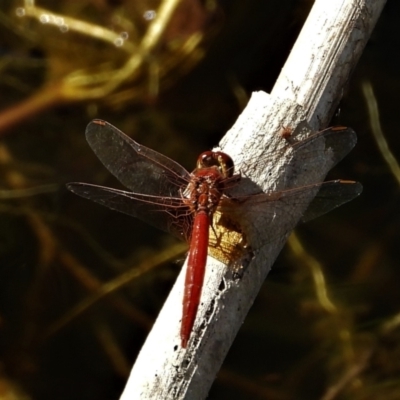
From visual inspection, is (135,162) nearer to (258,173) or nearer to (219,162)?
(219,162)

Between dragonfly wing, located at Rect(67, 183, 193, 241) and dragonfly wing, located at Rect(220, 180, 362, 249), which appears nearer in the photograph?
dragonfly wing, located at Rect(220, 180, 362, 249)

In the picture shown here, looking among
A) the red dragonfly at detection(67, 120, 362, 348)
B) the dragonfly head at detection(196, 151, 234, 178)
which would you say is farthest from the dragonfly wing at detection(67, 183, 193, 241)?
the dragonfly head at detection(196, 151, 234, 178)

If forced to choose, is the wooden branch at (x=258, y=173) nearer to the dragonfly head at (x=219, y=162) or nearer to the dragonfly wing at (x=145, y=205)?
the dragonfly head at (x=219, y=162)

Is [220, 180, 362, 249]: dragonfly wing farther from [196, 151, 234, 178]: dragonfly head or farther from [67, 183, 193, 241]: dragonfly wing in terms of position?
[67, 183, 193, 241]: dragonfly wing

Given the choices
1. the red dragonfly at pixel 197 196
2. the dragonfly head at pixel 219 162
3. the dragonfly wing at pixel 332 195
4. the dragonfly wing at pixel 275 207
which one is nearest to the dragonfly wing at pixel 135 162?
the red dragonfly at pixel 197 196

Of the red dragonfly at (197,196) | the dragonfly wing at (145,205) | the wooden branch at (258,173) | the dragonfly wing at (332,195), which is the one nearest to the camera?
the wooden branch at (258,173)

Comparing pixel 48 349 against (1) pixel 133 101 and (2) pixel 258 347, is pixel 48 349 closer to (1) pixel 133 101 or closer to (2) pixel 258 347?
(2) pixel 258 347

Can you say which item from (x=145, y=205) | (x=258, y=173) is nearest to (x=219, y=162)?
(x=258, y=173)
